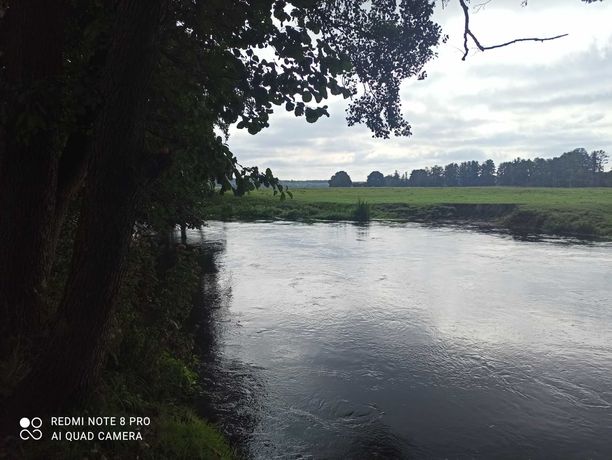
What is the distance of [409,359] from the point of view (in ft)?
45.4

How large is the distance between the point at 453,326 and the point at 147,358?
12134 millimetres

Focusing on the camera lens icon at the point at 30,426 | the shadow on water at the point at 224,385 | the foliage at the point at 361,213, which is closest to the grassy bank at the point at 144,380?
the camera lens icon at the point at 30,426

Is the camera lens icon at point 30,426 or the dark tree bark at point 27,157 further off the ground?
the dark tree bark at point 27,157

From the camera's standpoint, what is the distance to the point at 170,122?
24.0 feet

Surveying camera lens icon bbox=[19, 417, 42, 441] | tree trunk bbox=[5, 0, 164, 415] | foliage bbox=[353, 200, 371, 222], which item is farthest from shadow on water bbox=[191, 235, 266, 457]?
foliage bbox=[353, 200, 371, 222]

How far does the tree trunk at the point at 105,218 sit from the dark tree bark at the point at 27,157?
87cm

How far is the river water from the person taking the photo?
9508mm

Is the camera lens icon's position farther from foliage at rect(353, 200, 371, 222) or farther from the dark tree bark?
foliage at rect(353, 200, 371, 222)

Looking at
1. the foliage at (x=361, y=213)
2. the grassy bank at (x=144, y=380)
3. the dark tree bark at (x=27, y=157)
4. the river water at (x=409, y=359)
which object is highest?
the dark tree bark at (x=27, y=157)

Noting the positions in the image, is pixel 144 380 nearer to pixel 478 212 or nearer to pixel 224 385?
pixel 224 385

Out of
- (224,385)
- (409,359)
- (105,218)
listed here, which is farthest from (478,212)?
(105,218)

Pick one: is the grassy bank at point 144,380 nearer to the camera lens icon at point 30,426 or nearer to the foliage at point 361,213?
the camera lens icon at point 30,426

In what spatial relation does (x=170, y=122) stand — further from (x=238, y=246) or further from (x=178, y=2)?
(x=238, y=246)

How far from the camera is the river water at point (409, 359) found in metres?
9.51
